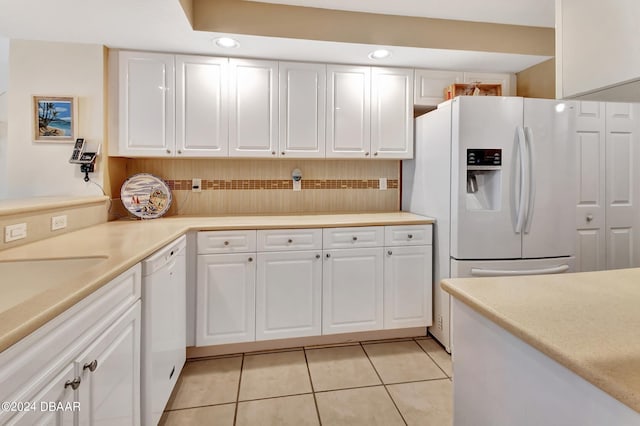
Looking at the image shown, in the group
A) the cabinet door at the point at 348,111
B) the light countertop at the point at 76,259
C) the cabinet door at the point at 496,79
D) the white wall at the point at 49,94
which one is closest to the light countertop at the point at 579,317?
the light countertop at the point at 76,259

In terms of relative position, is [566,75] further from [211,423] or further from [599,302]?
[211,423]

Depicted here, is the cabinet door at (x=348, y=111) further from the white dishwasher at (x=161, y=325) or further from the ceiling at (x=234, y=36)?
the white dishwasher at (x=161, y=325)

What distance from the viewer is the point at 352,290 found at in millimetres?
2406

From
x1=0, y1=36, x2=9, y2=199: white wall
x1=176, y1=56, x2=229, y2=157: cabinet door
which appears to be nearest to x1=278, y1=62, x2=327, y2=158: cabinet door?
x1=176, y1=56, x2=229, y2=157: cabinet door

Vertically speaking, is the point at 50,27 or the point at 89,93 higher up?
Answer: the point at 50,27

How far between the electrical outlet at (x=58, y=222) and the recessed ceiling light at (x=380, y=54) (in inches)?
90.4

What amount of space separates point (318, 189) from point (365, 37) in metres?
1.27

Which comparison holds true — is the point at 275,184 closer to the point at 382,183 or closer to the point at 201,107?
the point at 201,107

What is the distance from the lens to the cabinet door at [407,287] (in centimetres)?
246

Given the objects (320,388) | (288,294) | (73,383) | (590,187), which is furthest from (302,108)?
(590,187)

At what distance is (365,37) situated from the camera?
228 cm

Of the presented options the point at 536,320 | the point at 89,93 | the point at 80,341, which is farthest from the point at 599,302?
the point at 89,93

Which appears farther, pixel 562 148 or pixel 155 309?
pixel 562 148

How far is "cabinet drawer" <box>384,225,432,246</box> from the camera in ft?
8.02
